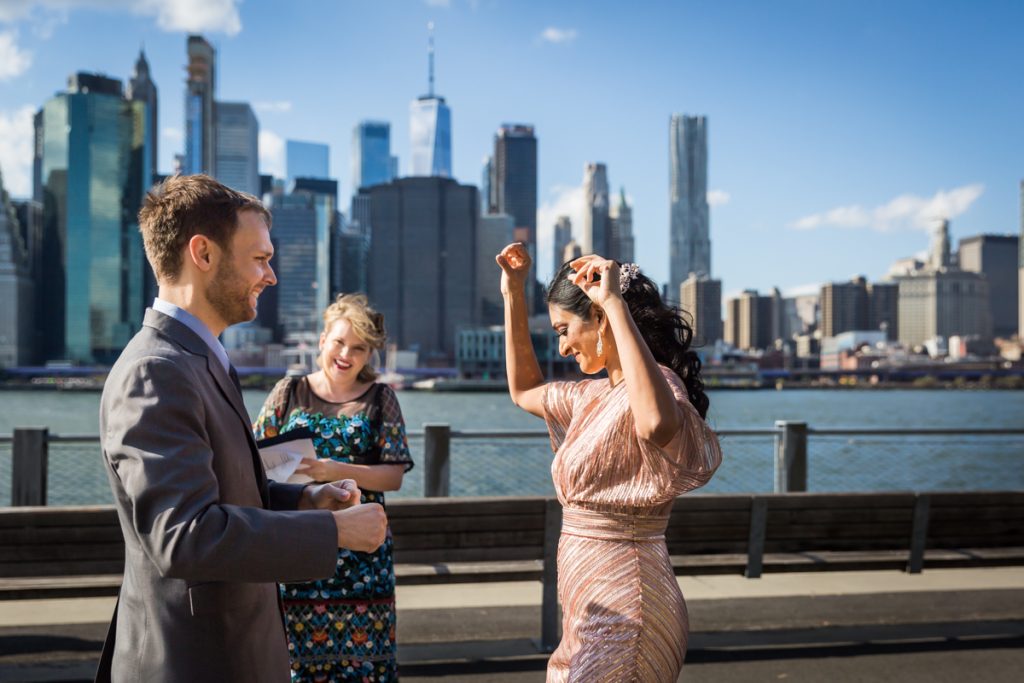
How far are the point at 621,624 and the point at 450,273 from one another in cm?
14722

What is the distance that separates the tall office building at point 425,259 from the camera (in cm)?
14512

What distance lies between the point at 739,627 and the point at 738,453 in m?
4.91

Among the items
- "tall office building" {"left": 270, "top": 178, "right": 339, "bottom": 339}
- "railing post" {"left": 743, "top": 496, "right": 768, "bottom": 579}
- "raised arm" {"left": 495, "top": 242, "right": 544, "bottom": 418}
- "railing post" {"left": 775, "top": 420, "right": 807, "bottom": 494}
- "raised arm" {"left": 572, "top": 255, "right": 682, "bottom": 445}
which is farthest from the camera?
"tall office building" {"left": 270, "top": 178, "right": 339, "bottom": 339}

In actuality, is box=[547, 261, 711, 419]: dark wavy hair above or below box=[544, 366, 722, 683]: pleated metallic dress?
above

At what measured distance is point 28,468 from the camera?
7.65 meters

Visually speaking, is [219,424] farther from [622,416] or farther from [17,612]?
[17,612]

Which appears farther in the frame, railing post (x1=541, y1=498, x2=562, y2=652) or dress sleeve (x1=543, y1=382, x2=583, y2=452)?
railing post (x1=541, y1=498, x2=562, y2=652)

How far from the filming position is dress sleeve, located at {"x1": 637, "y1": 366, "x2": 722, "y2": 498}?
101 inches

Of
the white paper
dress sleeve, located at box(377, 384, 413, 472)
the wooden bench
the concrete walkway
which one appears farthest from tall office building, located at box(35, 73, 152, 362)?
the white paper

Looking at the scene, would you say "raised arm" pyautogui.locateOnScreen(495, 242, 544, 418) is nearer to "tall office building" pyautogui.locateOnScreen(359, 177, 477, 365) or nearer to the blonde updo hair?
the blonde updo hair

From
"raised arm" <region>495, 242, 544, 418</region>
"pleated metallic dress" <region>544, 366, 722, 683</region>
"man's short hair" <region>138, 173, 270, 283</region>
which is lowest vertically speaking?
"pleated metallic dress" <region>544, 366, 722, 683</region>

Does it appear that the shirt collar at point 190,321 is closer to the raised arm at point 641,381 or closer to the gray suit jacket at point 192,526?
the gray suit jacket at point 192,526

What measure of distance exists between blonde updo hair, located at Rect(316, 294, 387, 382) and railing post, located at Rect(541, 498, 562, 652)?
4.38ft

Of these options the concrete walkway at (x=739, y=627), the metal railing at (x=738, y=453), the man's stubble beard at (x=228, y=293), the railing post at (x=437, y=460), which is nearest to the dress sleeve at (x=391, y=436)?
the concrete walkway at (x=739, y=627)
